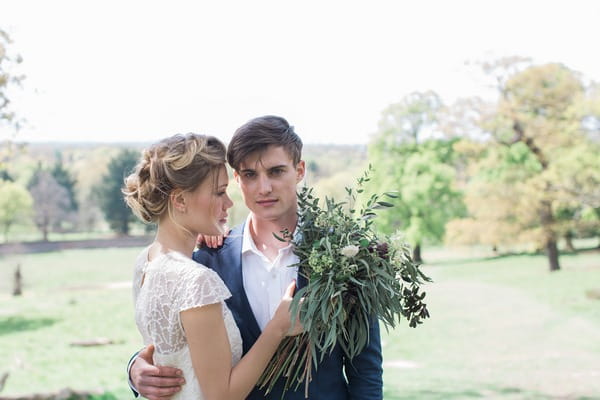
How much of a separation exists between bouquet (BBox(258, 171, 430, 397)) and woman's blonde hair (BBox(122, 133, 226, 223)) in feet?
0.91

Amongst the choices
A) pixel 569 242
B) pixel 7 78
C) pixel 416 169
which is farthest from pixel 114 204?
pixel 569 242

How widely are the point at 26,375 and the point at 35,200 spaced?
3.36 m

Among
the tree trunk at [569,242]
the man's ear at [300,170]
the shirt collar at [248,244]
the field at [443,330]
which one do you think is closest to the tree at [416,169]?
the field at [443,330]

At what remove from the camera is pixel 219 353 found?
1.47 m

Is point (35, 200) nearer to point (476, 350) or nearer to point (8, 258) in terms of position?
point (8, 258)

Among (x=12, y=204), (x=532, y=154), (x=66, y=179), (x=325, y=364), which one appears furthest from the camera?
(x=532, y=154)

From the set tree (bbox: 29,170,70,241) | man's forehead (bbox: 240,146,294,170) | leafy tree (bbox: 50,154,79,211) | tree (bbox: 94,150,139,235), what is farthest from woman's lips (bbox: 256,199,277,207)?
leafy tree (bbox: 50,154,79,211)

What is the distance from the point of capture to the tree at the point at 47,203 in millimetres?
12016

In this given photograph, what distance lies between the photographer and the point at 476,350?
40.3 feet

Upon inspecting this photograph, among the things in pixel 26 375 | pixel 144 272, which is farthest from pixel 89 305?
pixel 144 272

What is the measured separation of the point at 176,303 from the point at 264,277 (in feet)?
1.28

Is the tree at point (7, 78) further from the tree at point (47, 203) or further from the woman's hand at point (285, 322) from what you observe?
the woman's hand at point (285, 322)

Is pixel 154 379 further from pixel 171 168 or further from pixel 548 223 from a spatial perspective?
pixel 548 223

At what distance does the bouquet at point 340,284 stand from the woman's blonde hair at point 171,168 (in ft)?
0.91
